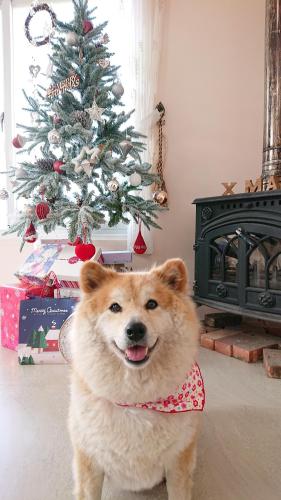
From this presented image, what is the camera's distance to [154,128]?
8.61 feet

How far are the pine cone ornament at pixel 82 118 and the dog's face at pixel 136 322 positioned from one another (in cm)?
147

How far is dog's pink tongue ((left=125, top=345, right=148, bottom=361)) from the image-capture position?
78 centimetres

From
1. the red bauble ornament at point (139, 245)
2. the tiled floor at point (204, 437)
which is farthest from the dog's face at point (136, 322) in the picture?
the red bauble ornament at point (139, 245)

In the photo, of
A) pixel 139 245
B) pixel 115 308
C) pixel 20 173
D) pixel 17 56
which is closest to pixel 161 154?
pixel 139 245

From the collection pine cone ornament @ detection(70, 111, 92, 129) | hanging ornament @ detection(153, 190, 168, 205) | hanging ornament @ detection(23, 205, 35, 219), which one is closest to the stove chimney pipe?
hanging ornament @ detection(153, 190, 168, 205)

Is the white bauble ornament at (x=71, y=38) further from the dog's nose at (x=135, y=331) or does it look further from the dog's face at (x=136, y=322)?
the dog's nose at (x=135, y=331)

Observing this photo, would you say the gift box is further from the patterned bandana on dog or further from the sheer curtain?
the patterned bandana on dog

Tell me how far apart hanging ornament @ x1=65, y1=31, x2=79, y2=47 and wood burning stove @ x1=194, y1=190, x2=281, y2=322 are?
127cm

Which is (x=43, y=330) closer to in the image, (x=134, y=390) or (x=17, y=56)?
(x=134, y=390)

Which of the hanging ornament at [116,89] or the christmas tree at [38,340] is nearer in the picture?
the christmas tree at [38,340]

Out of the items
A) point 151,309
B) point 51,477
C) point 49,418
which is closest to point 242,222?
point 151,309

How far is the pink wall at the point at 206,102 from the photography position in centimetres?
259

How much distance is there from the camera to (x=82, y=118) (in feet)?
6.70

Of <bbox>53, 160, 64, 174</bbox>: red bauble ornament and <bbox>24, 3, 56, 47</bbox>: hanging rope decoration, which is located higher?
<bbox>24, 3, 56, 47</bbox>: hanging rope decoration
